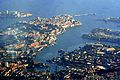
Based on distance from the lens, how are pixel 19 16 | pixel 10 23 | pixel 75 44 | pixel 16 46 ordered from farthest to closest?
pixel 19 16
pixel 10 23
pixel 75 44
pixel 16 46

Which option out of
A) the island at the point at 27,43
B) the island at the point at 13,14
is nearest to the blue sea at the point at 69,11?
the island at the point at 27,43

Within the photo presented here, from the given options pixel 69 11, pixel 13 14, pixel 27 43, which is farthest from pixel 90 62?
pixel 69 11

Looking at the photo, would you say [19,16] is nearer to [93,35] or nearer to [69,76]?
[93,35]

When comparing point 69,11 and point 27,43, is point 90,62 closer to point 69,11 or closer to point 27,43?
point 27,43

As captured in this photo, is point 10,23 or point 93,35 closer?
point 93,35

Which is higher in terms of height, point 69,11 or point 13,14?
point 13,14

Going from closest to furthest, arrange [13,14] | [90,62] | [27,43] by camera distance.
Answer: [90,62] → [27,43] → [13,14]

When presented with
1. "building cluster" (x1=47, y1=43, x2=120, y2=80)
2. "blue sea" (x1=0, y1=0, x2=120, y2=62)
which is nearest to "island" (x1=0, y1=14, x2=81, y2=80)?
"blue sea" (x1=0, y1=0, x2=120, y2=62)

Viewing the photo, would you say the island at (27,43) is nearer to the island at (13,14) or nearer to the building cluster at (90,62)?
the building cluster at (90,62)

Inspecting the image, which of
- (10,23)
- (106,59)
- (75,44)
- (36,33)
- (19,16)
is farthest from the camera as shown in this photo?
(19,16)

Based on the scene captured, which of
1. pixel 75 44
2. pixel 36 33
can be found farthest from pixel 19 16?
pixel 75 44
